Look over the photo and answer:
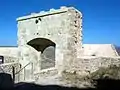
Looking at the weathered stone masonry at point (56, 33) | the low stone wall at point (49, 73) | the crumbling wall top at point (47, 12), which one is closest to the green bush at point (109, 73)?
the weathered stone masonry at point (56, 33)

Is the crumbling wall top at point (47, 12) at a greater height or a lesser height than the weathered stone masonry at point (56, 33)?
greater

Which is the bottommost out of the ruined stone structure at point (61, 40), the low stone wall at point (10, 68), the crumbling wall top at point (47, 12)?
the low stone wall at point (10, 68)

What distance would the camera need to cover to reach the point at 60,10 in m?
8.41

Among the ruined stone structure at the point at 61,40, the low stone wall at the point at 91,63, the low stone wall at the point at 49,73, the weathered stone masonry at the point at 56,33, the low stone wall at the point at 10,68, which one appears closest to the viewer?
the low stone wall at the point at 91,63

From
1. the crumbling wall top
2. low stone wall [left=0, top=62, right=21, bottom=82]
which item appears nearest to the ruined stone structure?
the crumbling wall top

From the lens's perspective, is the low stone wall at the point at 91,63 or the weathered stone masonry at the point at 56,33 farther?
the weathered stone masonry at the point at 56,33

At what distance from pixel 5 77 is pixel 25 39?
11.8 ft

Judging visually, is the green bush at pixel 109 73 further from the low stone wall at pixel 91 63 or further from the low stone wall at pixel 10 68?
the low stone wall at pixel 10 68

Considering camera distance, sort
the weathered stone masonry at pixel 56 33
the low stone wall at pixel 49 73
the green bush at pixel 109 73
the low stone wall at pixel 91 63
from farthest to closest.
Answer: the low stone wall at pixel 49 73, the weathered stone masonry at pixel 56 33, the low stone wall at pixel 91 63, the green bush at pixel 109 73

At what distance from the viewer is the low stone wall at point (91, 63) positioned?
289 inches

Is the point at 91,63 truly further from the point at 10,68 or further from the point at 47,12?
the point at 10,68

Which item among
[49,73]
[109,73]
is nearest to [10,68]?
[49,73]

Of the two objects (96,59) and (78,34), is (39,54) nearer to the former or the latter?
(78,34)

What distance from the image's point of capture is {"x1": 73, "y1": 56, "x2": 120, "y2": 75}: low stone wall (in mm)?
7352
